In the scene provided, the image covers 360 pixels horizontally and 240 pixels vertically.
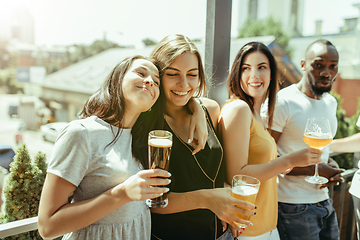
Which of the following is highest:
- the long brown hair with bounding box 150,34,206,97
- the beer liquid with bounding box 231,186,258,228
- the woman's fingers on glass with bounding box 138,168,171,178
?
the long brown hair with bounding box 150,34,206,97

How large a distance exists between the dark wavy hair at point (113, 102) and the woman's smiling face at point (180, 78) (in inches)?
9.3

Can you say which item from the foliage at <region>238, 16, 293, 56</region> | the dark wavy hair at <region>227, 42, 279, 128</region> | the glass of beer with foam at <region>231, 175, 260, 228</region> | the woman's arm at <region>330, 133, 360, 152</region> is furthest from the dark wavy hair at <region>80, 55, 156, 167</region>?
the foliage at <region>238, 16, 293, 56</region>

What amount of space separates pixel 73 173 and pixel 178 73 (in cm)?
78

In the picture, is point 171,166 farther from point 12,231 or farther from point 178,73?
point 12,231

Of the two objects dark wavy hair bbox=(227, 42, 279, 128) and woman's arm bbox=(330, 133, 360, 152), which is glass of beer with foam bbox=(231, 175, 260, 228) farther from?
woman's arm bbox=(330, 133, 360, 152)

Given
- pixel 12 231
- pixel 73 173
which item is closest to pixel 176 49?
pixel 73 173

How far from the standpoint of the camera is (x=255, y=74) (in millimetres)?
1958

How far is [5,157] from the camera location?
3.25 m

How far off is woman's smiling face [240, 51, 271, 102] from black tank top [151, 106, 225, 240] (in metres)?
0.65

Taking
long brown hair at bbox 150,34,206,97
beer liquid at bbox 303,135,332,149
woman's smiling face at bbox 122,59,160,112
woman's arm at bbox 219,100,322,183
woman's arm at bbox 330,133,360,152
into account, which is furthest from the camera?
woman's arm at bbox 330,133,360,152

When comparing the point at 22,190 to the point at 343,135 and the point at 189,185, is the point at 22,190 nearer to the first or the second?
the point at 189,185

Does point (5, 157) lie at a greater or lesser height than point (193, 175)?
lesser

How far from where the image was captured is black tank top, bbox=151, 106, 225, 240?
1.50 meters

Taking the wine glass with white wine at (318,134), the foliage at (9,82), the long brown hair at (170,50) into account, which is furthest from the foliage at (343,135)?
the foliage at (9,82)
